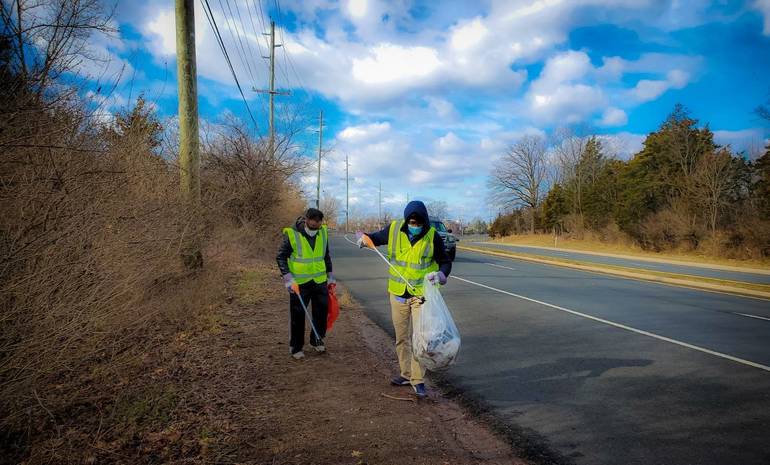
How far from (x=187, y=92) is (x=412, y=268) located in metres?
6.14

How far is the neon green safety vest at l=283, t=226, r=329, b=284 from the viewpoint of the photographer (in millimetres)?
5488

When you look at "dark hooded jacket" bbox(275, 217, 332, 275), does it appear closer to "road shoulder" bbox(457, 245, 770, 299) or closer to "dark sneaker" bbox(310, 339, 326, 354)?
"dark sneaker" bbox(310, 339, 326, 354)

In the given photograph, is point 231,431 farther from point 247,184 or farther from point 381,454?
point 247,184

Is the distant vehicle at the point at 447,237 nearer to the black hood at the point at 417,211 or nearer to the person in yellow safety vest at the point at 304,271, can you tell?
the person in yellow safety vest at the point at 304,271

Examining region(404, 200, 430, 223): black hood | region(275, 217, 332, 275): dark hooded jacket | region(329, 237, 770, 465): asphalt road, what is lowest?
region(329, 237, 770, 465): asphalt road

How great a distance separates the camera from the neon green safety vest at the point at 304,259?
549 cm

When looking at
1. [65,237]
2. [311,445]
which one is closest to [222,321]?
[65,237]

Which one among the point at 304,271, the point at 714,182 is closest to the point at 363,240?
the point at 304,271

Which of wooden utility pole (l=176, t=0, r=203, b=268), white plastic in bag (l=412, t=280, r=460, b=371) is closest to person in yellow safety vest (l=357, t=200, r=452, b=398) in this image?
white plastic in bag (l=412, t=280, r=460, b=371)

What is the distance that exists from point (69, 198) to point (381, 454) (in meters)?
3.42

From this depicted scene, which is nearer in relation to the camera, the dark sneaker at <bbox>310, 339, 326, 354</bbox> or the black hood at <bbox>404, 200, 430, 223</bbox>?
the black hood at <bbox>404, 200, 430, 223</bbox>

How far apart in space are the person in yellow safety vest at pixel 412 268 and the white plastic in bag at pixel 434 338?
21 centimetres

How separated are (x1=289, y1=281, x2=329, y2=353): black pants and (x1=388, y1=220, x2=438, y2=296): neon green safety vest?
4.61ft

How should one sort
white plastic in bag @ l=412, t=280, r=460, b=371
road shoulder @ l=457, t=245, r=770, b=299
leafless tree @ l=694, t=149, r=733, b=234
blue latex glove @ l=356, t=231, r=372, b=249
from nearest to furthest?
1. white plastic in bag @ l=412, t=280, r=460, b=371
2. blue latex glove @ l=356, t=231, r=372, b=249
3. road shoulder @ l=457, t=245, r=770, b=299
4. leafless tree @ l=694, t=149, r=733, b=234
